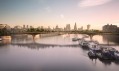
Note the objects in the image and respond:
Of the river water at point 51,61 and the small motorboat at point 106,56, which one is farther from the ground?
the small motorboat at point 106,56

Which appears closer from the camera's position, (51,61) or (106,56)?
(51,61)

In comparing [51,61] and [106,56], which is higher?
[106,56]

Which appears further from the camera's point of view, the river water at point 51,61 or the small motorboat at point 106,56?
the small motorboat at point 106,56

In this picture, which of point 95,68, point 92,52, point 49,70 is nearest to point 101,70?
point 95,68

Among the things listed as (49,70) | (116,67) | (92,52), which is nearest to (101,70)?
(116,67)

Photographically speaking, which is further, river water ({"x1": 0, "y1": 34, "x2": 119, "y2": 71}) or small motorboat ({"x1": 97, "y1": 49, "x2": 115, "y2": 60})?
small motorboat ({"x1": 97, "y1": 49, "x2": 115, "y2": 60})

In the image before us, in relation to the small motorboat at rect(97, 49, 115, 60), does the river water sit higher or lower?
lower

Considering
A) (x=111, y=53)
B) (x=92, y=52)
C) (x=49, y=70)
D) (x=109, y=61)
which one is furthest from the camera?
(x=92, y=52)

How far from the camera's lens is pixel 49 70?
2569 centimetres

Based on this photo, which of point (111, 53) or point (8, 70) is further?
point (111, 53)

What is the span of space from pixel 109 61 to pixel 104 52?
309 cm

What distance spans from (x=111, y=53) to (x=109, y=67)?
694 centimetres

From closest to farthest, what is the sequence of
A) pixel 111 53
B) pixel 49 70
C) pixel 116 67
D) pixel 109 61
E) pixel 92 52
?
pixel 49 70
pixel 116 67
pixel 109 61
pixel 111 53
pixel 92 52

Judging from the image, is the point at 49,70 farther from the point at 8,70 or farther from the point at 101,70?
the point at 101,70
